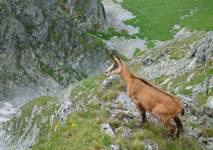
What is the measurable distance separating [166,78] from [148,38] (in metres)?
51.6

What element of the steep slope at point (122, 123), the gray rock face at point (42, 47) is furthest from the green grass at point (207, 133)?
the gray rock face at point (42, 47)

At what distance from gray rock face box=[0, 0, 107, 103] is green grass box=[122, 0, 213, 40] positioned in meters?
19.4

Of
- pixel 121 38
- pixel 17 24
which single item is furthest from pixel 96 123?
pixel 121 38

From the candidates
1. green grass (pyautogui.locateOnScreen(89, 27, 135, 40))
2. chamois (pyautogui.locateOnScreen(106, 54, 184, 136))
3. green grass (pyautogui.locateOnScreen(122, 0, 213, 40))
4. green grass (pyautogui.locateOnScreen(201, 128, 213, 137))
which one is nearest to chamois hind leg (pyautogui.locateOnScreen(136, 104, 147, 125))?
chamois (pyautogui.locateOnScreen(106, 54, 184, 136))

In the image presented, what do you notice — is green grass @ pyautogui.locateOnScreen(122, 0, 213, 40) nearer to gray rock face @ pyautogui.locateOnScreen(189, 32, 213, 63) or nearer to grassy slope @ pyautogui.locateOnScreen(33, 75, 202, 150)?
gray rock face @ pyautogui.locateOnScreen(189, 32, 213, 63)

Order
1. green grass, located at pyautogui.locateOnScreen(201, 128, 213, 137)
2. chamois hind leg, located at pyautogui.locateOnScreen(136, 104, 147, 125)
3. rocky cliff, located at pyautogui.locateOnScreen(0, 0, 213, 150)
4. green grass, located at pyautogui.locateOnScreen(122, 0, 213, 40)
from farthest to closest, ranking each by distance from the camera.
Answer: green grass, located at pyautogui.locateOnScreen(122, 0, 213, 40) → green grass, located at pyautogui.locateOnScreen(201, 128, 213, 137) → chamois hind leg, located at pyautogui.locateOnScreen(136, 104, 147, 125) → rocky cliff, located at pyautogui.locateOnScreen(0, 0, 213, 150)

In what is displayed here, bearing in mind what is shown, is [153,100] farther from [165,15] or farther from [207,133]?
[165,15]

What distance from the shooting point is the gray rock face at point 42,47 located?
67062mm

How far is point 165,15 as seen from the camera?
10494cm

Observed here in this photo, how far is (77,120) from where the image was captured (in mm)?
18719

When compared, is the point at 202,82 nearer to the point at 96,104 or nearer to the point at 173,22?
the point at 96,104

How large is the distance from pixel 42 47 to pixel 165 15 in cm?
3974

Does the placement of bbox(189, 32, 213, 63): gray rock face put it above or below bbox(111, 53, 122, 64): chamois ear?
above

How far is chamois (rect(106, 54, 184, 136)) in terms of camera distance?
17.1 m
